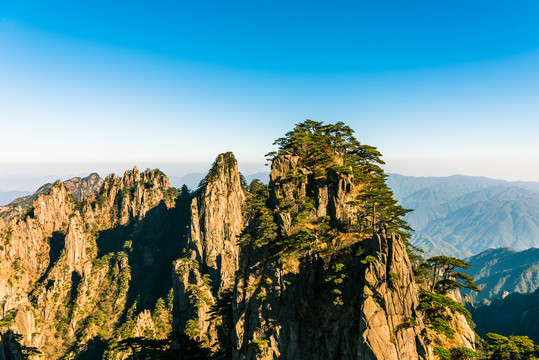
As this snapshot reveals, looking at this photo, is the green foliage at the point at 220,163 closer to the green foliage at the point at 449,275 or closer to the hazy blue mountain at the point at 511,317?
the green foliage at the point at 449,275

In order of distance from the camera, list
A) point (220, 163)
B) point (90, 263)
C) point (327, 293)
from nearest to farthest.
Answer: point (327, 293) < point (220, 163) < point (90, 263)

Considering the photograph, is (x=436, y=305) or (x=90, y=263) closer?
(x=436, y=305)

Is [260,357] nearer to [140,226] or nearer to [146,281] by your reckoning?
[146,281]

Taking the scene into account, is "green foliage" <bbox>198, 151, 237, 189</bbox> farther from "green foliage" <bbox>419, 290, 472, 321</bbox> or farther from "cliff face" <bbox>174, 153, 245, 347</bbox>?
"green foliage" <bbox>419, 290, 472, 321</bbox>

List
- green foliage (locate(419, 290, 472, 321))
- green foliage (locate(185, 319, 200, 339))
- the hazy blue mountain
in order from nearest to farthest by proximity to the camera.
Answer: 1. green foliage (locate(419, 290, 472, 321))
2. green foliage (locate(185, 319, 200, 339))
3. the hazy blue mountain

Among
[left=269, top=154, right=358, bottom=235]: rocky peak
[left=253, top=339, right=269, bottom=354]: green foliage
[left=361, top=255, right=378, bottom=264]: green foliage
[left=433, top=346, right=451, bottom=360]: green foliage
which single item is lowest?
[left=253, top=339, right=269, bottom=354]: green foliage

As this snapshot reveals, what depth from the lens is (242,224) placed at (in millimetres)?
130500

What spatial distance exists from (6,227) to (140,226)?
2351 inches

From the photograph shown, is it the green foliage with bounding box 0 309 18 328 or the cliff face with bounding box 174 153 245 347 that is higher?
the cliff face with bounding box 174 153 245 347

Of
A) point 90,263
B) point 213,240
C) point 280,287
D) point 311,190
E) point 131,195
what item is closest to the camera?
point 280,287

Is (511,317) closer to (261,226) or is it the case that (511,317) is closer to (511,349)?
(511,349)

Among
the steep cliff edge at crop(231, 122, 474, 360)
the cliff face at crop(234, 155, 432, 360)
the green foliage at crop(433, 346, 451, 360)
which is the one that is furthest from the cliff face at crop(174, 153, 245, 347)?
the green foliage at crop(433, 346, 451, 360)

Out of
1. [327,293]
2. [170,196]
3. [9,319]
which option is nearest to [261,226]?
[327,293]

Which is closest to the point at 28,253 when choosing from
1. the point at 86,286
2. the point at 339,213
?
the point at 86,286
